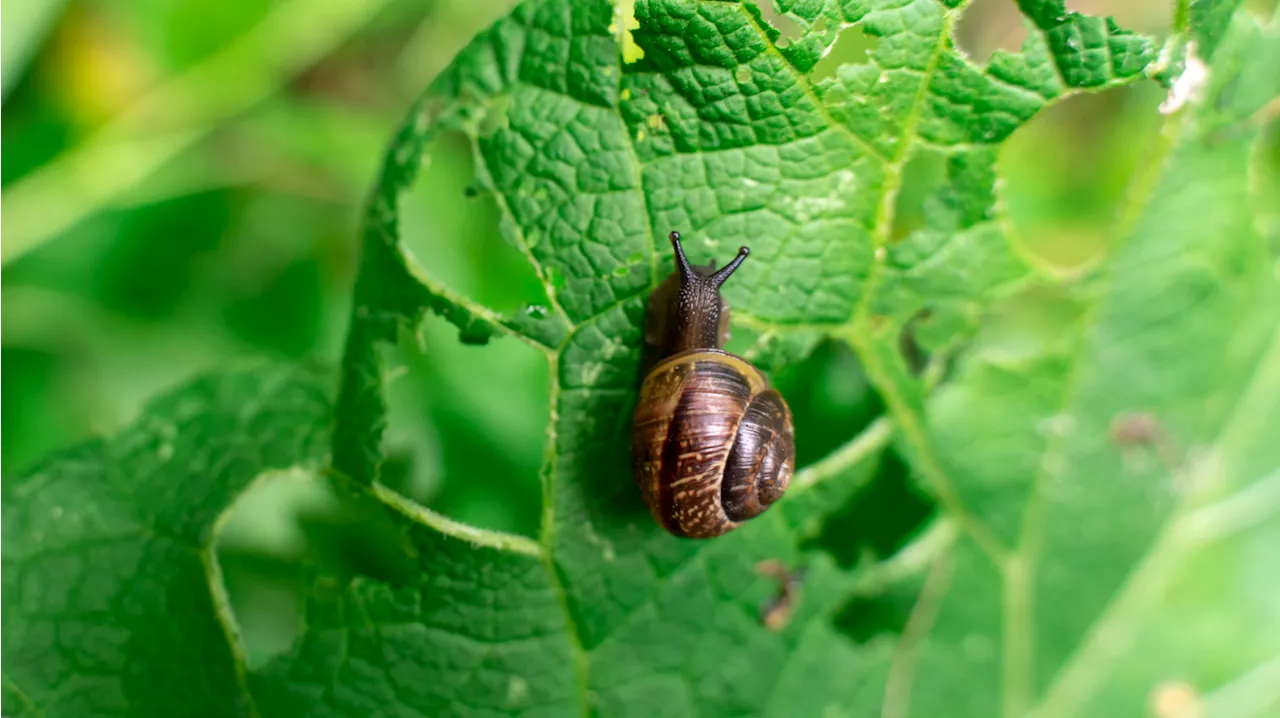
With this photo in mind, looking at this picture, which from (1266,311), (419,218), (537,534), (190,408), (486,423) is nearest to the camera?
(537,534)

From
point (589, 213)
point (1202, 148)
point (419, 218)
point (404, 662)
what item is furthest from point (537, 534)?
point (1202, 148)

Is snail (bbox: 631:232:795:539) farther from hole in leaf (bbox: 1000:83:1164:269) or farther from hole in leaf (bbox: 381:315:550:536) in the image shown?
hole in leaf (bbox: 1000:83:1164:269)

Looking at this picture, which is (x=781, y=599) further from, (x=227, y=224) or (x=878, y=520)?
(x=227, y=224)

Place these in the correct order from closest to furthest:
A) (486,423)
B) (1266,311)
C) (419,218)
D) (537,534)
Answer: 1. (537,534)
2. (1266,311)
3. (486,423)
4. (419,218)

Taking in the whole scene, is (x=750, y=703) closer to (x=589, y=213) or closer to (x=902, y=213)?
(x=589, y=213)

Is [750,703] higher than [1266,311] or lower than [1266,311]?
lower

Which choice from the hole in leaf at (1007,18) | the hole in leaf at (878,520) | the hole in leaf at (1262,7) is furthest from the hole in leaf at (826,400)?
the hole in leaf at (1007,18)
